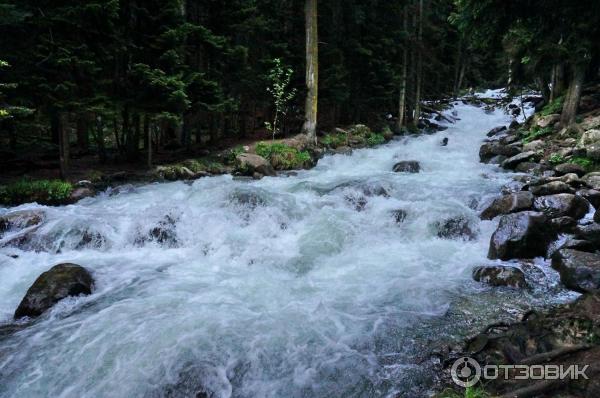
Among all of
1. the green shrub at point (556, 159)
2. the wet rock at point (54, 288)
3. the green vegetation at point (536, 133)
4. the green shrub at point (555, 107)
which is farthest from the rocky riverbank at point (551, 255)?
the wet rock at point (54, 288)

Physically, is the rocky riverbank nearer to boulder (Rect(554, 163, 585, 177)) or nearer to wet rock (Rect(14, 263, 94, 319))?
boulder (Rect(554, 163, 585, 177))

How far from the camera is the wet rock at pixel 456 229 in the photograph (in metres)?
8.22

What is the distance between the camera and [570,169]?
425 inches

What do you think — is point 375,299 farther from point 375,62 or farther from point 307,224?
point 375,62

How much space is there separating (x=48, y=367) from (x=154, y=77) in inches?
345

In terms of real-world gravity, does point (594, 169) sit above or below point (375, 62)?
below

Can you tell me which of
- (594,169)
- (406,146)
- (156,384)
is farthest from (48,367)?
(406,146)

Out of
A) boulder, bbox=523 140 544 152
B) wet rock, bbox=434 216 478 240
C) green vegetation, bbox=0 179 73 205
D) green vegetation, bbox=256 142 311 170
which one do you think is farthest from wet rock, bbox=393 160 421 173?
green vegetation, bbox=0 179 73 205

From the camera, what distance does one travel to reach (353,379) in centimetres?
405

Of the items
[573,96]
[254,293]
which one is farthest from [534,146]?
[254,293]

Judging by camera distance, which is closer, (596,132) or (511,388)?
(511,388)

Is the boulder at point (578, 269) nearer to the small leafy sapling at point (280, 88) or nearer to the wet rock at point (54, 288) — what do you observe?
the wet rock at point (54, 288)

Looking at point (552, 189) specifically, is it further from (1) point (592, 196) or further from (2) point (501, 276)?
(2) point (501, 276)

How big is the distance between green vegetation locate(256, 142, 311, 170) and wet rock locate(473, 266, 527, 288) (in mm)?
9451
